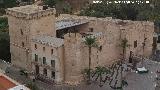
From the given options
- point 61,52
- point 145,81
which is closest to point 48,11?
point 61,52

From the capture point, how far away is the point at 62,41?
5825 centimetres

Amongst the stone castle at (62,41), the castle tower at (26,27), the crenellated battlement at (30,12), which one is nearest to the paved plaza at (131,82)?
the stone castle at (62,41)

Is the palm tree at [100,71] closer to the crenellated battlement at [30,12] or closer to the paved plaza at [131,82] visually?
the paved plaza at [131,82]

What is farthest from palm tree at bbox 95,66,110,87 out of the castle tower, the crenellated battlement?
the crenellated battlement

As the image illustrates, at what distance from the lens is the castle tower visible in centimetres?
6081

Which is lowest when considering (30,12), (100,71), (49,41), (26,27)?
(100,71)

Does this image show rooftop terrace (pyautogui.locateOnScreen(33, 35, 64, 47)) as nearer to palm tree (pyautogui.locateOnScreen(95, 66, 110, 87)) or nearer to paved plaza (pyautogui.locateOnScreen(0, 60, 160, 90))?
paved plaza (pyautogui.locateOnScreen(0, 60, 160, 90))

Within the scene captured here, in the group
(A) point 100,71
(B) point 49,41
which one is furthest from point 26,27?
(A) point 100,71

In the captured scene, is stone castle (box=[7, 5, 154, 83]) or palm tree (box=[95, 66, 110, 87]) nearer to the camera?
stone castle (box=[7, 5, 154, 83])

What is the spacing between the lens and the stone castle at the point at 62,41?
57562mm

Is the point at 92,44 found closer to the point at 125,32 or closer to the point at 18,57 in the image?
the point at 125,32

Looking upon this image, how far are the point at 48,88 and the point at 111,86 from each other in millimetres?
8691

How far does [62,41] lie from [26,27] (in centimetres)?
635

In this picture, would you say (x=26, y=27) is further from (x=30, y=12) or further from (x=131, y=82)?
(x=131, y=82)
